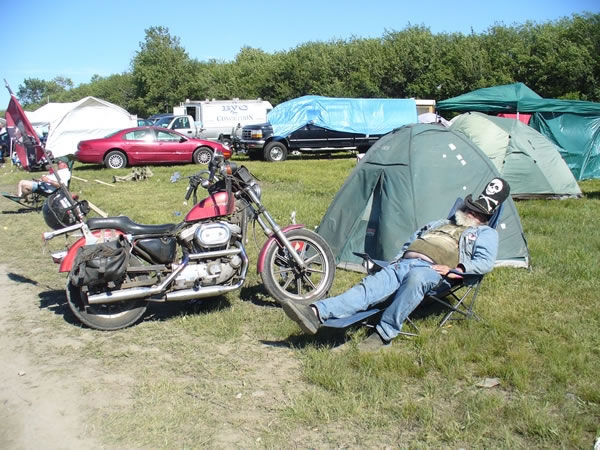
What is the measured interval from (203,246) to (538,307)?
122 inches

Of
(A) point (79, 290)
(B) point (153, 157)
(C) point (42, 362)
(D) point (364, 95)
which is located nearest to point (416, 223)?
(A) point (79, 290)

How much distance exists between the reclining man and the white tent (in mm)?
20005

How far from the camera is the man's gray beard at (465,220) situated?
515 centimetres

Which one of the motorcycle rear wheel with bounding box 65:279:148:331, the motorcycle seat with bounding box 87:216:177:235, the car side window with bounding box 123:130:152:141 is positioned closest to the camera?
the motorcycle rear wheel with bounding box 65:279:148:331

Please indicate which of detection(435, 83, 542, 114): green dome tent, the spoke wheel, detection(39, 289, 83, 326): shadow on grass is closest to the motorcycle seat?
the spoke wheel

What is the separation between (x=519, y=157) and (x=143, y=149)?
1250 cm

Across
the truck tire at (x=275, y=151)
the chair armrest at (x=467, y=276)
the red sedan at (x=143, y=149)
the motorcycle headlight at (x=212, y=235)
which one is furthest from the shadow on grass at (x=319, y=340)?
the truck tire at (x=275, y=151)

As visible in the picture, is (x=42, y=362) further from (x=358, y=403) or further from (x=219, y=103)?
(x=219, y=103)

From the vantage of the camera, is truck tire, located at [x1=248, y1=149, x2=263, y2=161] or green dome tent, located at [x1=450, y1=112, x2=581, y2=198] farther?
truck tire, located at [x1=248, y1=149, x2=263, y2=161]

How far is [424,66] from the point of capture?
118 ft

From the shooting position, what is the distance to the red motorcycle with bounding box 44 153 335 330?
4.81 m

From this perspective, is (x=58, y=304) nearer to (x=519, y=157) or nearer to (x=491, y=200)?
(x=491, y=200)

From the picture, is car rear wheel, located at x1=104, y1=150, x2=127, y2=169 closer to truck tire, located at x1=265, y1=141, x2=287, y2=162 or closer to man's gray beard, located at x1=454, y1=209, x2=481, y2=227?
truck tire, located at x1=265, y1=141, x2=287, y2=162

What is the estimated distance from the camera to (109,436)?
3.38 meters
